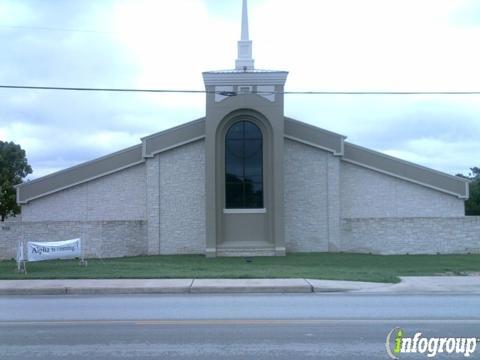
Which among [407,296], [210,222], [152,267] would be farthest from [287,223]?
[407,296]

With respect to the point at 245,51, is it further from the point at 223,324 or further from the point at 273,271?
the point at 223,324

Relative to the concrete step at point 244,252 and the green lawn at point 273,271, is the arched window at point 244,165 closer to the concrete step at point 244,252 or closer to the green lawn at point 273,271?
the concrete step at point 244,252

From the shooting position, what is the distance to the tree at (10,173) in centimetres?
4944

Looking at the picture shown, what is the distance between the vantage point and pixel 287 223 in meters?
29.5

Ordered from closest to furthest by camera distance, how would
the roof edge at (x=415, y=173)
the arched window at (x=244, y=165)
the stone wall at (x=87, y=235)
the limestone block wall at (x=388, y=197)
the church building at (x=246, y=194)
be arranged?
the stone wall at (x=87, y=235), the church building at (x=246, y=194), the arched window at (x=244, y=165), the roof edge at (x=415, y=173), the limestone block wall at (x=388, y=197)

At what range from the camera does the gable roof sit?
29547 mm

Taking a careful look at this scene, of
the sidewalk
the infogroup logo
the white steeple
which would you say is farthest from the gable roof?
the infogroup logo

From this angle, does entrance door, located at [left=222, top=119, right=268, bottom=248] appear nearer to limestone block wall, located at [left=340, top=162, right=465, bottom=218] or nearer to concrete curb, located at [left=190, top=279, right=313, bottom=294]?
limestone block wall, located at [left=340, top=162, right=465, bottom=218]

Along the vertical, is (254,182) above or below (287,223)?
above

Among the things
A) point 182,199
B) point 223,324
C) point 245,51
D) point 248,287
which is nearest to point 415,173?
point 245,51

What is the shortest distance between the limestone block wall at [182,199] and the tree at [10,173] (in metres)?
24.8

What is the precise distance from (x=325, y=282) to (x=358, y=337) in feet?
23.3

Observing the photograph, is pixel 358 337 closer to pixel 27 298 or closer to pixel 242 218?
Result: pixel 27 298

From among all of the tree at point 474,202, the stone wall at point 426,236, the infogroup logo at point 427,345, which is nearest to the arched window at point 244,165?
the stone wall at point 426,236
